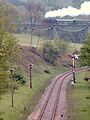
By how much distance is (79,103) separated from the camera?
5497cm

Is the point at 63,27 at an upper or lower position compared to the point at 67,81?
upper

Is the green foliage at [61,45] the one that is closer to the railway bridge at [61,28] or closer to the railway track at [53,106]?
the railway bridge at [61,28]

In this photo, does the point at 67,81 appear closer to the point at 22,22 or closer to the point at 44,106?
the point at 44,106

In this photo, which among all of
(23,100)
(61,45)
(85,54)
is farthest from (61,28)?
(23,100)

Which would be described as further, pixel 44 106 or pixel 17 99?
pixel 17 99

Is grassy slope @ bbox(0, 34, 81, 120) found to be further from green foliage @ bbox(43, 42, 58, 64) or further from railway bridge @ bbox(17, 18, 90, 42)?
railway bridge @ bbox(17, 18, 90, 42)

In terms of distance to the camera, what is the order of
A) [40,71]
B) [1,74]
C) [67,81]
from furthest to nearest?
[40,71]
[67,81]
[1,74]

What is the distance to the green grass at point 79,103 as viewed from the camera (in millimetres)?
Result: 46025

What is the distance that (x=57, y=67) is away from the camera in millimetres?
116500

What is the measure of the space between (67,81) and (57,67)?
3229cm

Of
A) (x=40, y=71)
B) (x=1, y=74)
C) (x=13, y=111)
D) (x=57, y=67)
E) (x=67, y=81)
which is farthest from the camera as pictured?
(x=57, y=67)

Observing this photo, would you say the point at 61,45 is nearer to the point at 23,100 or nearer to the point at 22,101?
the point at 23,100

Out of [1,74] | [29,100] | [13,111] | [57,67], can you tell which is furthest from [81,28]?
[1,74]

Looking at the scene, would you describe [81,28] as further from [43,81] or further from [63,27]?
[43,81]
